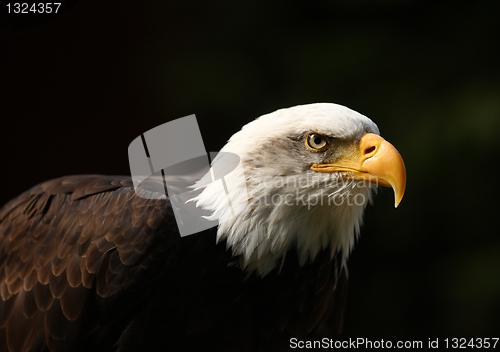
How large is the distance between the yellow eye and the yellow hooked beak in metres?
0.06

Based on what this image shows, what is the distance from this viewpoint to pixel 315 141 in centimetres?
146

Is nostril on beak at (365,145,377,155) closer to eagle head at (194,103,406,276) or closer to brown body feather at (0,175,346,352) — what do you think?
eagle head at (194,103,406,276)

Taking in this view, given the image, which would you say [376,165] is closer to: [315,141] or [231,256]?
[315,141]

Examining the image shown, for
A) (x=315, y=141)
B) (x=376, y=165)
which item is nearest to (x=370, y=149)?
(x=376, y=165)

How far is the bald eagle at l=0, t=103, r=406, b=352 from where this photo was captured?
4.76 ft

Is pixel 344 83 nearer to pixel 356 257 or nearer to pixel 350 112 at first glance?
pixel 356 257

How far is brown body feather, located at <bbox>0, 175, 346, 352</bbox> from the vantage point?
1.52 m

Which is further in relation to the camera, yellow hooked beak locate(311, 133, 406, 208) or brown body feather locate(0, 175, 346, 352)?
brown body feather locate(0, 175, 346, 352)

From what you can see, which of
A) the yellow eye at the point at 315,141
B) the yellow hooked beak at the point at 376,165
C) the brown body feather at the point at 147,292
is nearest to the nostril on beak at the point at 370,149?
the yellow hooked beak at the point at 376,165

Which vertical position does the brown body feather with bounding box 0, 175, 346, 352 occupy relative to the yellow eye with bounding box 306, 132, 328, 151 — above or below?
below

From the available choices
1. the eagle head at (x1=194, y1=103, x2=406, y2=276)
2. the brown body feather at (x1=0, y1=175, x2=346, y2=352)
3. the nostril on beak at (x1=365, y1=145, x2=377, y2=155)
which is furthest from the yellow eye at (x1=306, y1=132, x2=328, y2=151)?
the brown body feather at (x1=0, y1=175, x2=346, y2=352)

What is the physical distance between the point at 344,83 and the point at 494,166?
111 centimetres

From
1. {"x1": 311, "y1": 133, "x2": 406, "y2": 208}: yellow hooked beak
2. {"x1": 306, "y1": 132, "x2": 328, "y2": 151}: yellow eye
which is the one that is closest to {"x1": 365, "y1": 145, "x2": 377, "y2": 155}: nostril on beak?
{"x1": 311, "y1": 133, "x2": 406, "y2": 208}: yellow hooked beak

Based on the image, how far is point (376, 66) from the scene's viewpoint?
2773mm
